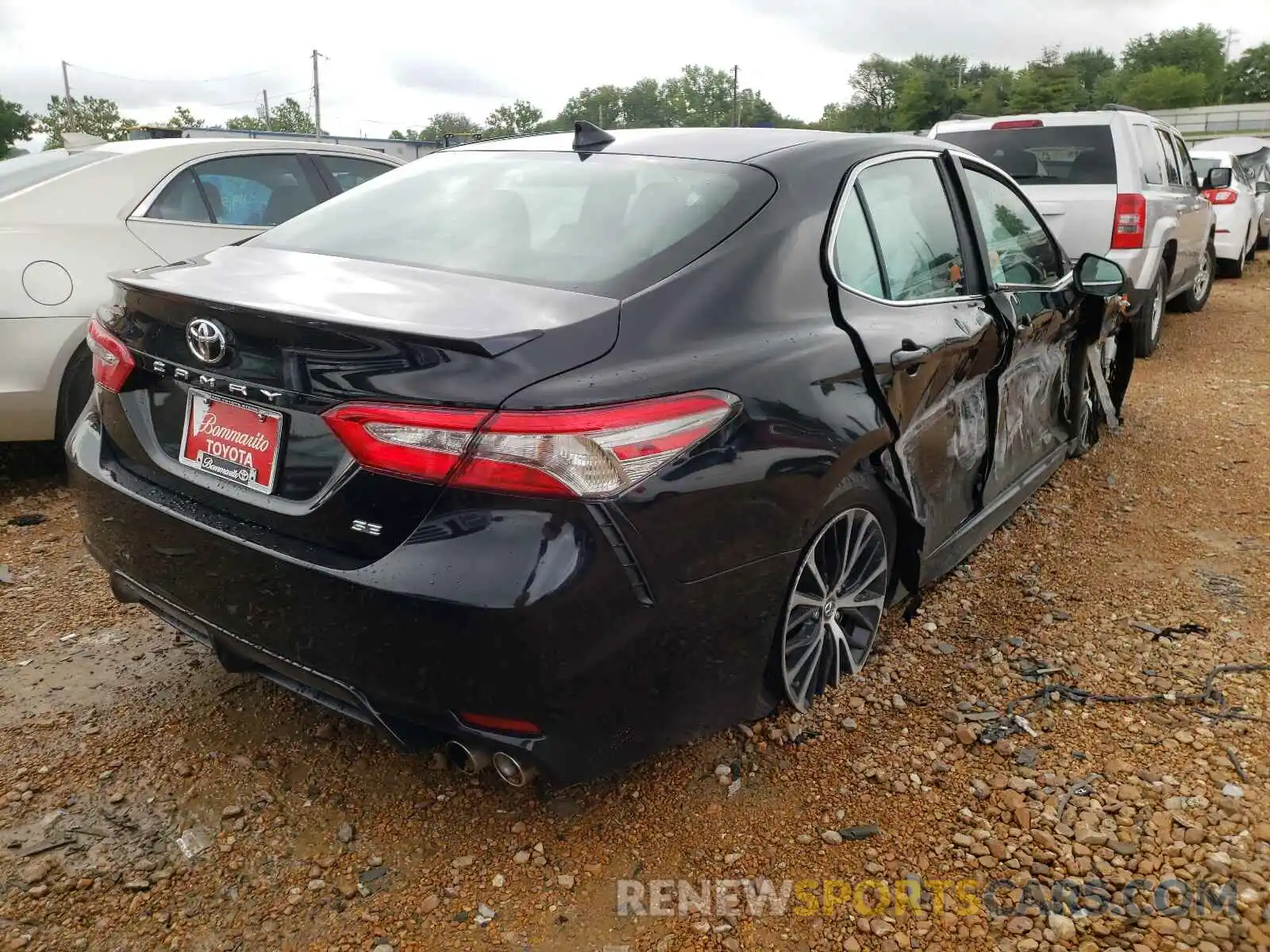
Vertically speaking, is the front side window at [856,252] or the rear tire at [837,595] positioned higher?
the front side window at [856,252]

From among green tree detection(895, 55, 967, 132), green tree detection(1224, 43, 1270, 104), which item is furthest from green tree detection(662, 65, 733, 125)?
green tree detection(1224, 43, 1270, 104)

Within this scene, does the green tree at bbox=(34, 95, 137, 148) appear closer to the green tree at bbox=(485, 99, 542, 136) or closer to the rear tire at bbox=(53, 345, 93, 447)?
the green tree at bbox=(485, 99, 542, 136)

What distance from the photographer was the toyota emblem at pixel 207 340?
2.06 m

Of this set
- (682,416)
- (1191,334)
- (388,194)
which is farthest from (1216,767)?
(1191,334)

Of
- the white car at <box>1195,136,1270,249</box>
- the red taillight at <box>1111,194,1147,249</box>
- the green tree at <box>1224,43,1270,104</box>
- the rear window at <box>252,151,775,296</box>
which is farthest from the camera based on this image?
the green tree at <box>1224,43,1270,104</box>

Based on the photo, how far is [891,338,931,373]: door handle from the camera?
263 centimetres

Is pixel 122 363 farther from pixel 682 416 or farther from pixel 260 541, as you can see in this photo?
pixel 682 416

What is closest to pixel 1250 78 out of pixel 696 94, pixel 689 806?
pixel 696 94

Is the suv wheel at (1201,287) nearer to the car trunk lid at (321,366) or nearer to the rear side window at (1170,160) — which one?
the rear side window at (1170,160)

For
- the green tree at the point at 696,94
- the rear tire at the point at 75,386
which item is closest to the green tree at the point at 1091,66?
the green tree at the point at 696,94

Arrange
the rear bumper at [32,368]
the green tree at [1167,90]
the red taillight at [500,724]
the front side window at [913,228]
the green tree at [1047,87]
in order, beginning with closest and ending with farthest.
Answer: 1. the red taillight at [500,724]
2. the front side window at [913,228]
3. the rear bumper at [32,368]
4. the green tree at [1047,87]
5. the green tree at [1167,90]

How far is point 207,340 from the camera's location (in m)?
2.08

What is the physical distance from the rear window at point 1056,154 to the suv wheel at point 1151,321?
35.6 inches

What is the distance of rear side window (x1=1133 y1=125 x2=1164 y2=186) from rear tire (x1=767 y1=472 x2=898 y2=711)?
5434 mm
